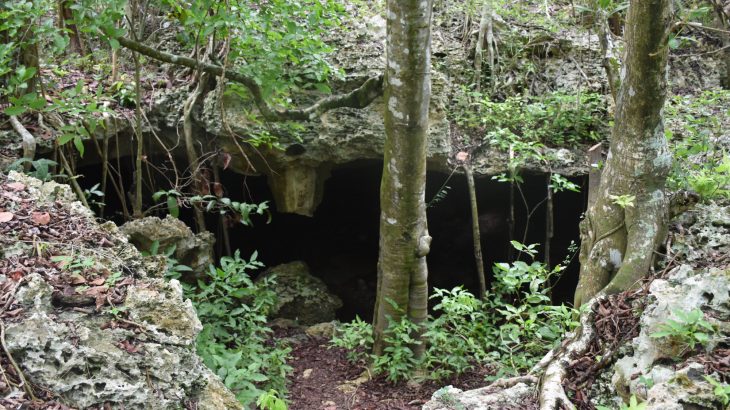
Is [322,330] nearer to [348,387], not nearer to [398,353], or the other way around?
[348,387]

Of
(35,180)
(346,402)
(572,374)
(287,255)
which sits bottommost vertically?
(287,255)

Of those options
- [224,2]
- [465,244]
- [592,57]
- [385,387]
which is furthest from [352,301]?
[224,2]

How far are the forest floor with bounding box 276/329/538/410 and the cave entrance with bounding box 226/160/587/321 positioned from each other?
3.24 metres

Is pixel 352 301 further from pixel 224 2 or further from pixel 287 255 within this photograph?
pixel 224 2

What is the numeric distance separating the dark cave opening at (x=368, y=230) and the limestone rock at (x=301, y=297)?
4.52 feet

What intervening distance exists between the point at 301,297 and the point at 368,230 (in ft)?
9.59

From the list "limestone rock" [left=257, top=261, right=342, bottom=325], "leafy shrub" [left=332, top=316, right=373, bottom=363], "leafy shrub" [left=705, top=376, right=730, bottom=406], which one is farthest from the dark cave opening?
"leafy shrub" [left=705, top=376, right=730, bottom=406]

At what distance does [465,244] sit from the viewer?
8797mm

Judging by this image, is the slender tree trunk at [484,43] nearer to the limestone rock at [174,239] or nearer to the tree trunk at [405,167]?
the tree trunk at [405,167]

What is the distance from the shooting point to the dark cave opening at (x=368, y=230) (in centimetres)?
762

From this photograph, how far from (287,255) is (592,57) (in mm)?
5559

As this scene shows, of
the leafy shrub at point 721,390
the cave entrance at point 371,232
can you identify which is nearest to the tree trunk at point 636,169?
the leafy shrub at point 721,390

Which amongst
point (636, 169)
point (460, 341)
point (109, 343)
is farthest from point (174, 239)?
point (636, 169)

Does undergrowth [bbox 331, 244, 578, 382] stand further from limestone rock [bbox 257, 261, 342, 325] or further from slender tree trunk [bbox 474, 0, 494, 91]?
slender tree trunk [bbox 474, 0, 494, 91]
